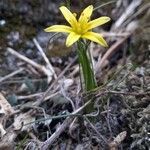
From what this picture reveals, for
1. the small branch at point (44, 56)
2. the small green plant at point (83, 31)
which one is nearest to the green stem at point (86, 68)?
the small green plant at point (83, 31)

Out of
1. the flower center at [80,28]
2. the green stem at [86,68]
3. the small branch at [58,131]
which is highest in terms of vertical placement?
the flower center at [80,28]

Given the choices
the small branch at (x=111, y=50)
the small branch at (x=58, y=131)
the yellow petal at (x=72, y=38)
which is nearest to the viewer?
the yellow petal at (x=72, y=38)

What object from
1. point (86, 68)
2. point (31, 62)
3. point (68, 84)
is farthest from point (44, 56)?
point (86, 68)

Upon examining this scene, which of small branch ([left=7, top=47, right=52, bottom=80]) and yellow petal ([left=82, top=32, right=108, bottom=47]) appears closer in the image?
yellow petal ([left=82, top=32, right=108, bottom=47])

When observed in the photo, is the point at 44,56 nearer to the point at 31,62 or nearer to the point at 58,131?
the point at 31,62

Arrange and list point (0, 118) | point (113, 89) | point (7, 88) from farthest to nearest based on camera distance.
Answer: point (7, 88) → point (0, 118) → point (113, 89)

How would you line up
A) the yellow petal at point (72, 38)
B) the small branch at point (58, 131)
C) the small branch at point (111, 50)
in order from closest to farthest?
1. the yellow petal at point (72, 38)
2. the small branch at point (58, 131)
3. the small branch at point (111, 50)

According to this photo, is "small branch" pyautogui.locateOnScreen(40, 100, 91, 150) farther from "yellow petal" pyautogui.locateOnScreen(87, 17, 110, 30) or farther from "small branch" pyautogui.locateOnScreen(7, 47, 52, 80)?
"small branch" pyautogui.locateOnScreen(7, 47, 52, 80)

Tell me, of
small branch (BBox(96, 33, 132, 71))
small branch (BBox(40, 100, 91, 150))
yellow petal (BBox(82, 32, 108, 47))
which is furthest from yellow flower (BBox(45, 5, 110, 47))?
small branch (BBox(96, 33, 132, 71))

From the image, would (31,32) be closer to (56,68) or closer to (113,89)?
(56,68)

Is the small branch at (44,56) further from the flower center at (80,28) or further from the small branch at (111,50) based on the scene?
the flower center at (80,28)

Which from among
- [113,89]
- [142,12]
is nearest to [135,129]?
[113,89]
